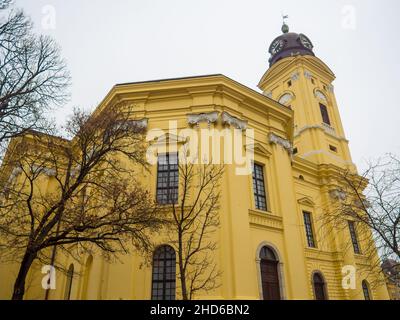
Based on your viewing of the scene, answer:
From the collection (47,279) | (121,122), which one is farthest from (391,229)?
(47,279)

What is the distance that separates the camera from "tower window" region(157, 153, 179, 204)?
49.0 feet

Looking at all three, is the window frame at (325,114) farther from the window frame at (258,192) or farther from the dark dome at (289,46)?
the window frame at (258,192)

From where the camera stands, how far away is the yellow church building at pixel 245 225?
13180mm

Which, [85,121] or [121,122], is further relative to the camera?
[121,122]

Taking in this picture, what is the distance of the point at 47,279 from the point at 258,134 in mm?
13276

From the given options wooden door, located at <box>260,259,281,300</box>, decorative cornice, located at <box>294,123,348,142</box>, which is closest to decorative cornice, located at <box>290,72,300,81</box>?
decorative cornice, located at <box>294,123,348,142</box>

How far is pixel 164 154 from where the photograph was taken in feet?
51.5

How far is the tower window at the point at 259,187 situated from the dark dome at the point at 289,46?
19500 mm

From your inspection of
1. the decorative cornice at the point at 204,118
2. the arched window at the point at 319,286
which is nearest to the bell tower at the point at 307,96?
the arched window at the point at 319,286

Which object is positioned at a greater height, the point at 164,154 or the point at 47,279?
the point at 164,154

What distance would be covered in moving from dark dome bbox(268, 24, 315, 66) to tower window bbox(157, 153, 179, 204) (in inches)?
877

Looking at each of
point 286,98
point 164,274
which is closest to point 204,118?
point 164,274

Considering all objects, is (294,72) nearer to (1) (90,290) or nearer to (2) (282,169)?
(2) (282,169)
